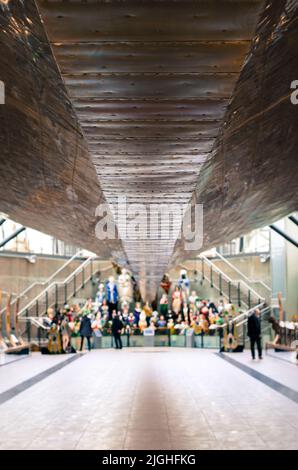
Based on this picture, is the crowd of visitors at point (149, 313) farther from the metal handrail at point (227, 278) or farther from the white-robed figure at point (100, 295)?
the metal handrail at point (227, 278)

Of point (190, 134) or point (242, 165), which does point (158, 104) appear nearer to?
point (190, 134)

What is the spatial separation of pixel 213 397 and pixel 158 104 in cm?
535

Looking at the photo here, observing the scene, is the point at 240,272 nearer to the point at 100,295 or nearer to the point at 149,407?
the point at 100,295

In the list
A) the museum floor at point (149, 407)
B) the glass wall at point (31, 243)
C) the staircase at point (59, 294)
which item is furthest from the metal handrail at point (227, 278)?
the museum floor at point (149, 407)

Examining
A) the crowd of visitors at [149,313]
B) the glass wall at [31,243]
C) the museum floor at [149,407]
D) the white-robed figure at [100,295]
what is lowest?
the museum floor at [149,407]

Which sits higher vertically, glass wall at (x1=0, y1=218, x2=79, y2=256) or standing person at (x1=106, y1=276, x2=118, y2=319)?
glass wall at (x1=0, y1=218, x2=79, y2=256)

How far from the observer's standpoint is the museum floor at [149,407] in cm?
538

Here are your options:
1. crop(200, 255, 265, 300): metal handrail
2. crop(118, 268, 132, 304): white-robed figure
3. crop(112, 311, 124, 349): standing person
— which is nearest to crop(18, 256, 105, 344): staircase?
crop(118, 268, 132, 304): white-robed figure
